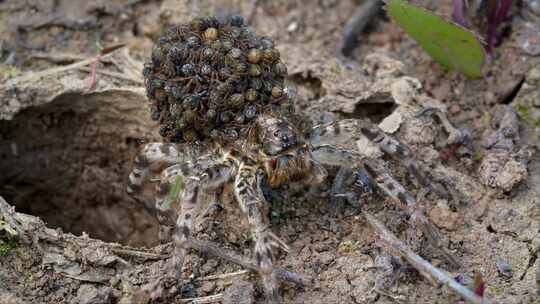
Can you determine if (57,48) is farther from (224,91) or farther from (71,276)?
(71,276)

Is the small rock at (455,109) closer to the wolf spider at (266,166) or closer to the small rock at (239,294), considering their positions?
the wolf spider at (266,166)

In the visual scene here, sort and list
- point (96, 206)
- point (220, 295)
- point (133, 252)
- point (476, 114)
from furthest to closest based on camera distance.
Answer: point (96, 206), point (476, 114), point (133, 252), point (220, 295)

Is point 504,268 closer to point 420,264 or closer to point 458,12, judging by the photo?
point 420,264

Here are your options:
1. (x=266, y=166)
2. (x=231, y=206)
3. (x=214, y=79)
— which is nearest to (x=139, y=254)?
(x=231, y=206)

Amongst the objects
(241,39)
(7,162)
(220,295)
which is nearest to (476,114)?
(241,39)

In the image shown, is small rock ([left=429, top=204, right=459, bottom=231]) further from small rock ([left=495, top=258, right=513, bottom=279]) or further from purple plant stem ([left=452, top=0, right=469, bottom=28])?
purple plant stem ([left=452, top=0, right=469, bottom=28])
